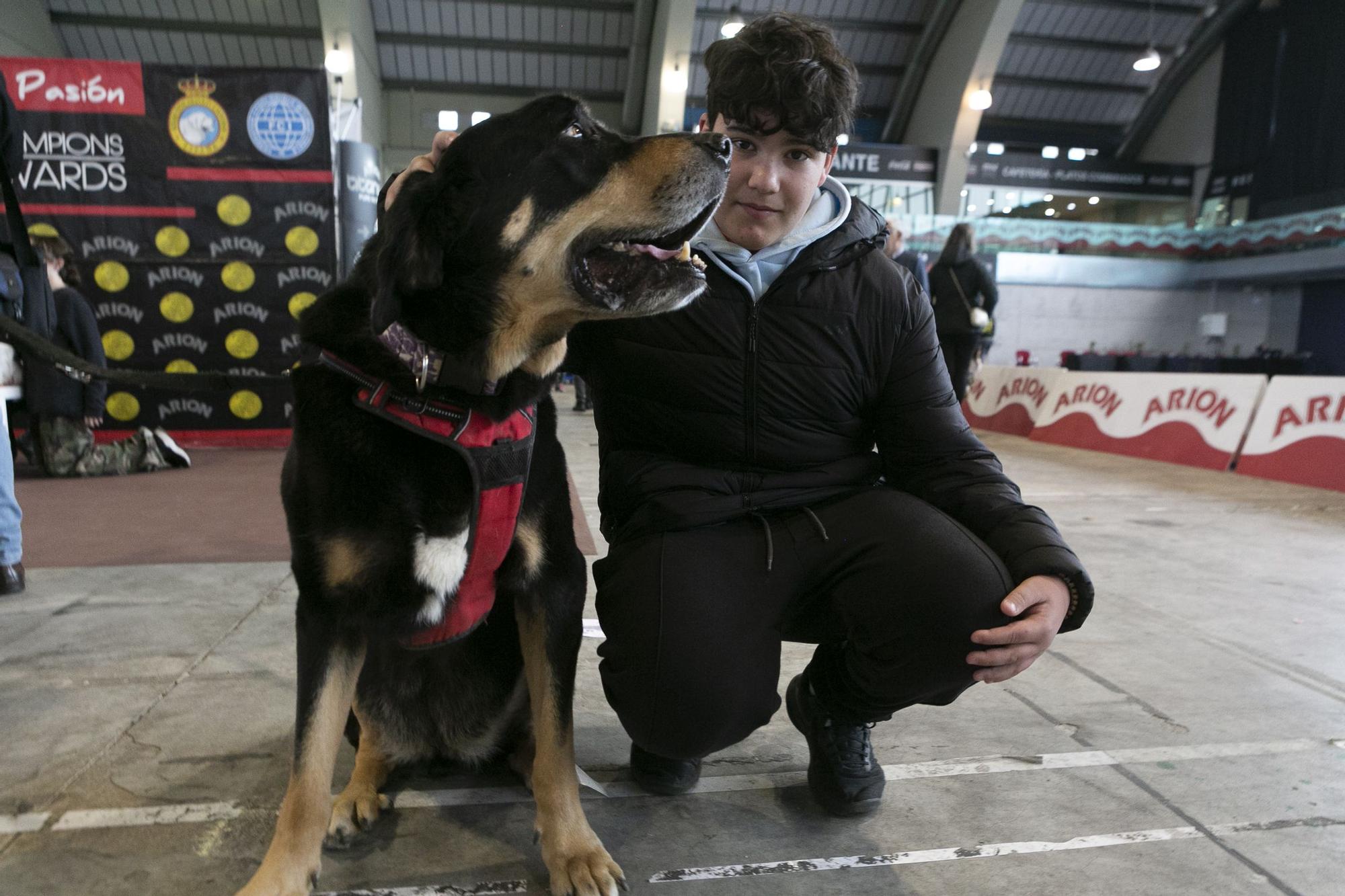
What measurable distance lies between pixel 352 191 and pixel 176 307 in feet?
5.59

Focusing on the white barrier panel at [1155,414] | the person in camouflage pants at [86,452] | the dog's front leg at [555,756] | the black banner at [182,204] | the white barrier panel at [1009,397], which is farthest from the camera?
the white barrier panel at [1009,397]

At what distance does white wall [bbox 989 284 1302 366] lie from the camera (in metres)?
19.8

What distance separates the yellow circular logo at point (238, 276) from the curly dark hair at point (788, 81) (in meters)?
6.21

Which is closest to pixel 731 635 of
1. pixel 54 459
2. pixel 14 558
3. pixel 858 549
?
pixel 858 549

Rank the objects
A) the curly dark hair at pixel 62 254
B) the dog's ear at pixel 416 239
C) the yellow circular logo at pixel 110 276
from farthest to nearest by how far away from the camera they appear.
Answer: the yellow circular logo at pixel 110 276
the curly dark hair at pixel 62 254
the dog's ear at pixel 416 239

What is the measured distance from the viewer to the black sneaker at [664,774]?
69.2 inches

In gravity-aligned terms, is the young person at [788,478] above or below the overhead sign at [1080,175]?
below

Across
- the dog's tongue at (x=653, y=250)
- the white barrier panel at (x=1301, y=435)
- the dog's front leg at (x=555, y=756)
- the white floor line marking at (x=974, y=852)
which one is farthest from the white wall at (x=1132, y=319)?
the dog's front leg at (x=555, y=756)

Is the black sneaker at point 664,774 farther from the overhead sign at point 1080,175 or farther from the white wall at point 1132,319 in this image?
the overhead sign at point 1080,175

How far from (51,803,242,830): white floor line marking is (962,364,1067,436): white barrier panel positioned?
8.25m

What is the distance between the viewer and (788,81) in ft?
A: 5.57

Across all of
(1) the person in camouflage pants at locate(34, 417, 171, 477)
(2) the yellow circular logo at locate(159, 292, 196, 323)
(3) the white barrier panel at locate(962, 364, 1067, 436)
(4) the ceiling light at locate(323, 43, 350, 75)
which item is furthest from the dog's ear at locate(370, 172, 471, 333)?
(4) the ceiling light at locate(323, 43, 350, 75)

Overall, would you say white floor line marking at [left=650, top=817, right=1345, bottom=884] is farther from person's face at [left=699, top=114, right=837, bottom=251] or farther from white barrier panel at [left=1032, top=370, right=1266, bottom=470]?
white barrier panel at [left=1032, top=370, right=1266, bottom=470]

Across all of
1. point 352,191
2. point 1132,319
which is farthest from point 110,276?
point 1132,319
